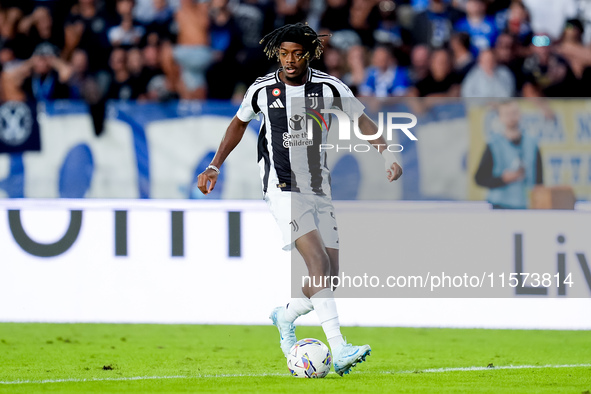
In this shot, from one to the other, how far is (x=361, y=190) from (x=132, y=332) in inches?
93.9

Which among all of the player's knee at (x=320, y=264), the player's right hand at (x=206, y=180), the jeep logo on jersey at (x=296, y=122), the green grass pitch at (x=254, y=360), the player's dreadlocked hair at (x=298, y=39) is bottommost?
the green grass pitch at (x=254, y=360)

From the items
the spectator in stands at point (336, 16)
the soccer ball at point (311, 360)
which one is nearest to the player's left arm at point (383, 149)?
the soccer ball at point (311, 360)

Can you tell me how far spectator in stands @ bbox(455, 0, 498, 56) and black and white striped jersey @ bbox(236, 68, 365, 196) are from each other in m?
5.37

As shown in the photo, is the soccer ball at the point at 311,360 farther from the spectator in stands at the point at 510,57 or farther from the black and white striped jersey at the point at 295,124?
the spectator in stands at the point at 510,57

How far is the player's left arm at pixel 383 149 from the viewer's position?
228 inches

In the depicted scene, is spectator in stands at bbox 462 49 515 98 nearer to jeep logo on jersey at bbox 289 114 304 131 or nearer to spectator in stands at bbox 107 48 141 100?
spectator in stands at bbox 107 48 141 100

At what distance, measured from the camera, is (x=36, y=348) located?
7.23 metres

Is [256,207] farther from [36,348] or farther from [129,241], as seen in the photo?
[36,348]

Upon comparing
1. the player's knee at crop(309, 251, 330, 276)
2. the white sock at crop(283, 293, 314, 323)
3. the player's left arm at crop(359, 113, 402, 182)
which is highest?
the player's left arm at crop(359, 113, 402, 182)

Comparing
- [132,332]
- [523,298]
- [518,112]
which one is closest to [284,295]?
[132,332]

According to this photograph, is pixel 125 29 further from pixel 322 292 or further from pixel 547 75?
pixel 322 292

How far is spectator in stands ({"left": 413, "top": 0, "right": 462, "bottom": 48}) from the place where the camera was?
10992 millimetres

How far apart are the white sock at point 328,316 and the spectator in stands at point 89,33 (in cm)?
582

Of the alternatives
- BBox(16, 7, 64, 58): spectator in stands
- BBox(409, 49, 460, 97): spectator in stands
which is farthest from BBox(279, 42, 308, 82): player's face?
BBox(16, 7, 64, 58): spectator in stands
